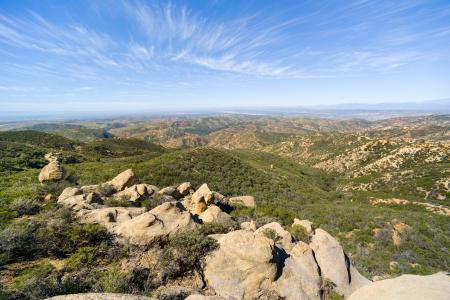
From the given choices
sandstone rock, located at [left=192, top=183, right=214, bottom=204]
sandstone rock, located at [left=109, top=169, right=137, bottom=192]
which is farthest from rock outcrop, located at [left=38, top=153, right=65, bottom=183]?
sandstone rock, located at [left=192, top=183, right=214, bottom=204]

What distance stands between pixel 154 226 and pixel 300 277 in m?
8.30

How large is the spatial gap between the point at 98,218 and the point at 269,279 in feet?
35.5

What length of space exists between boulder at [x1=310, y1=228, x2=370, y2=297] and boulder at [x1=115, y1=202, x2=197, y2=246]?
8063mm

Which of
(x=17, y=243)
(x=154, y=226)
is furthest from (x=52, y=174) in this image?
(x=154, y=226)

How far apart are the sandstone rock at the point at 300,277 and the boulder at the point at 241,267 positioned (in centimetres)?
82

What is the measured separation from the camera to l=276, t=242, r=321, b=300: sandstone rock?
1106 cm

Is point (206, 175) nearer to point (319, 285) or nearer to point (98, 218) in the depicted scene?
point (98, 218)

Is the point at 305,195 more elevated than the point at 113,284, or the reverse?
the point at 113,284

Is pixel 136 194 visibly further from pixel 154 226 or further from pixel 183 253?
pixel 183 253

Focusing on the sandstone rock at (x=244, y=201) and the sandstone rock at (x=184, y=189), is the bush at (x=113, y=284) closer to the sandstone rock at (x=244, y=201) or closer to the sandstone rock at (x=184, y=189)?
the sandstone rock at (x=184, y=189)

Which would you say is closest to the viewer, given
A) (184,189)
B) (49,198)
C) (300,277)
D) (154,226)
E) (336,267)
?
(300,277)

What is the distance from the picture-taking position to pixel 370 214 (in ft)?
A: 121

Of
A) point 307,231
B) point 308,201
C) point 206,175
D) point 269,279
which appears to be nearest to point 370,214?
point 308,201

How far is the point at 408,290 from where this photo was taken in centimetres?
914
